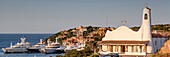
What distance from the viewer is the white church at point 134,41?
2559 inches

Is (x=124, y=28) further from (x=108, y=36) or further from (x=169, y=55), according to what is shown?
(x=169, y=55)

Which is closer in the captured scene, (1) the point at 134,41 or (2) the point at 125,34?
(1) the point at 134,41

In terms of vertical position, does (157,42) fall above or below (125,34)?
below

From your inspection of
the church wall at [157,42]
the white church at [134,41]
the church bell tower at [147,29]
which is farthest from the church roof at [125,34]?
the church wall at [157,42]

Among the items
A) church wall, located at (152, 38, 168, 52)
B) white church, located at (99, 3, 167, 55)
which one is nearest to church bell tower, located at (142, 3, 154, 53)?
white church, located at (99, 3, 167, 55)

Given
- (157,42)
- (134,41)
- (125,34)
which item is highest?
(125,34)

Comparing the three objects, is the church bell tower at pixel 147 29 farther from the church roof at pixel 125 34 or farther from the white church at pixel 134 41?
the church roof at pixel 125 34

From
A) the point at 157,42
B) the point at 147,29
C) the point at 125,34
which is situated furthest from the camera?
the point at 157,42

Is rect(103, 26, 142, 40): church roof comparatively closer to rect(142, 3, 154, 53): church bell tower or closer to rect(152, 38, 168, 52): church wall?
rect(142, 3, 154, 53): church bell tower

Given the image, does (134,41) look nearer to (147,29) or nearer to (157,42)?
(147,29)

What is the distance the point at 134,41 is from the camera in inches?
2603

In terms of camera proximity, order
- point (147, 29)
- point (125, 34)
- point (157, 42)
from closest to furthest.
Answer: point (147, 29)
point (125, 34)
point (157, 42)

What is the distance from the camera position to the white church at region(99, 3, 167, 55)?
65000 mm

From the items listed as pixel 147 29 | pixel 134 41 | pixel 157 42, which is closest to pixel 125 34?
pixel 134 41
